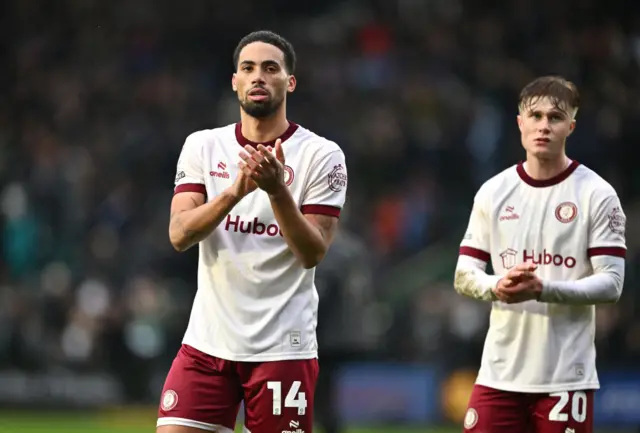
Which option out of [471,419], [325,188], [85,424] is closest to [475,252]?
[471,419]

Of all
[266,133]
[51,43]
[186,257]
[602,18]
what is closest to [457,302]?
[186,257]

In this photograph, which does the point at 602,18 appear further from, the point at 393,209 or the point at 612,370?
the point at 612,370

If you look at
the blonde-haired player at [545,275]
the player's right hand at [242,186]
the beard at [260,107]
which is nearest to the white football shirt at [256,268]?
the beard at [260,107]

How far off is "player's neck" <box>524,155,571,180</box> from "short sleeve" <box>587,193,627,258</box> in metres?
0.28

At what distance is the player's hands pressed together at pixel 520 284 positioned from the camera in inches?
237

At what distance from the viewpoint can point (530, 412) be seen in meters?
6.33

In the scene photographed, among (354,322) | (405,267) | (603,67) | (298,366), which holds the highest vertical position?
(603,67)

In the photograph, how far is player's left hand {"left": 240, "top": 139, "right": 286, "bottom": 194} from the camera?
5.34 m

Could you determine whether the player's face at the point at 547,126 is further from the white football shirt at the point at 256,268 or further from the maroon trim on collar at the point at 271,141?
the maroon trim on collar at the point at 271,141

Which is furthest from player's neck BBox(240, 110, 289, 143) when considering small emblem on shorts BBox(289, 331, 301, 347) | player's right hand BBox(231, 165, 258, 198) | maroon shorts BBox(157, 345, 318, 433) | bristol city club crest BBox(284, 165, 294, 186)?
maroon shorts BBox(157, 345, 318, 433)

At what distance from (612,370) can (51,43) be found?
9.65 meters

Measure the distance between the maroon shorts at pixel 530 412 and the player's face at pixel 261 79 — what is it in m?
1.79

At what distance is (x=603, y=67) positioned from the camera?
16797mm

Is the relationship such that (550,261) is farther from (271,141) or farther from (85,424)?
(85,424)
